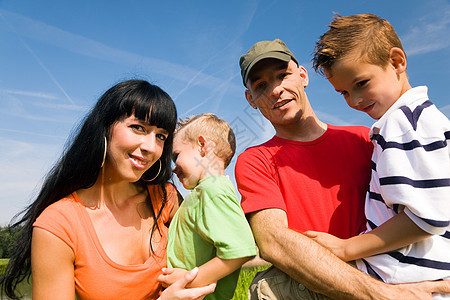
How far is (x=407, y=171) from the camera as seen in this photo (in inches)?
62.1

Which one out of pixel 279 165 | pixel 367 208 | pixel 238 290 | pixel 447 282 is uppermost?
pixel 279 165

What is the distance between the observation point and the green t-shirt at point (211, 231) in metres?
1.86

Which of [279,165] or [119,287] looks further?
[279,165]

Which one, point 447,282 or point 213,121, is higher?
point 213,121

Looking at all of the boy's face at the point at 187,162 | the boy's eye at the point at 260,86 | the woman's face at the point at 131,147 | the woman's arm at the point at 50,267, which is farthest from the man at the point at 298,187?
the woman's arm at the point at 50,267

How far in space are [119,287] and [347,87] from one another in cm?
176

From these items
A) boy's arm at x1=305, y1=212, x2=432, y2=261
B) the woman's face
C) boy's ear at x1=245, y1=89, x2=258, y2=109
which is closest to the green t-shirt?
the woman's face

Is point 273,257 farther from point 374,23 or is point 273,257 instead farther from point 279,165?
point 374,23

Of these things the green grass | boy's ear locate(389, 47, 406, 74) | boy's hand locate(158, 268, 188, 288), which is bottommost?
the green grass

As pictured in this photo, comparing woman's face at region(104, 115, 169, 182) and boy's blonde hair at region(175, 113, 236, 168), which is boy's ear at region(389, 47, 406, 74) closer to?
boy's blonde hair at region(175, 113, 236, 168)

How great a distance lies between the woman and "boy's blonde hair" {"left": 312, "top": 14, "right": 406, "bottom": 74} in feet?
3.35

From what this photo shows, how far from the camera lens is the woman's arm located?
1.91m

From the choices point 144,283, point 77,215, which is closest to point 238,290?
point 144,283

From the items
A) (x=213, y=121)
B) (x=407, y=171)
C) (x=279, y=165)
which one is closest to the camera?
(x=407, y=171)
